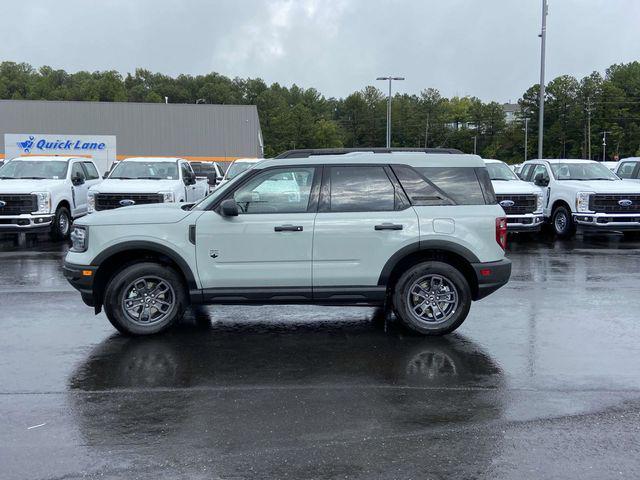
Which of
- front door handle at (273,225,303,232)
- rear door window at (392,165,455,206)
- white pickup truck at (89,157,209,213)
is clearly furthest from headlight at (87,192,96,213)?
rear door window at (392,165,455,206)

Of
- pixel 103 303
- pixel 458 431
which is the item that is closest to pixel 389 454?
pixel 458 431

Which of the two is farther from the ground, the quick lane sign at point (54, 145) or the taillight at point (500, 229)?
the quick lane sign at point (54, 145)

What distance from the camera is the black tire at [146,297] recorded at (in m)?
7.36

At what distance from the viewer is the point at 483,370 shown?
248 inches

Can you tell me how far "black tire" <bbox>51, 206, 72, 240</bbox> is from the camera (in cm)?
1647

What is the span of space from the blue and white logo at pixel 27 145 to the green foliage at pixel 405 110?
6258 cm

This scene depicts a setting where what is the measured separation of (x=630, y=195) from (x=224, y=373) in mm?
12954

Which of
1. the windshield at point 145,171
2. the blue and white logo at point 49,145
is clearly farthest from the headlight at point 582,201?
the blue and white logo at point 49,145

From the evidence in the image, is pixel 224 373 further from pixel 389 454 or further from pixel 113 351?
pixel 389 454

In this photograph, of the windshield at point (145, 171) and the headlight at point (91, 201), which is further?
the windshield at point (145, 171)

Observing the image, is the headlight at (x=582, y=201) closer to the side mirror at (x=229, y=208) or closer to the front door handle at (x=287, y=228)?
the front door handle at (x=287, y=228)

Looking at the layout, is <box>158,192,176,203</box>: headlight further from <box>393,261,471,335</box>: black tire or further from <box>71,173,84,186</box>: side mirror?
<box>393,261,471,335</box>: black tire

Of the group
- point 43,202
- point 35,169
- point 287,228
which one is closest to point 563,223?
point 287,228

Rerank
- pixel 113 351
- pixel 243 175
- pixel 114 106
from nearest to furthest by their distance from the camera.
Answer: pixel 113 351
pixel 243 175
pixel 114 106
